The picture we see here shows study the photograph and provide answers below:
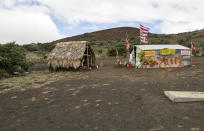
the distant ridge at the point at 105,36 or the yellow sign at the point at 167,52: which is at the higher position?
the distant ridge at the point at 105,36

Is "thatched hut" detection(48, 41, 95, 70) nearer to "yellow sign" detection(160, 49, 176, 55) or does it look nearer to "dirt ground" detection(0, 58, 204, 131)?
"yellow sign" detection(160, 49, 176, 55)

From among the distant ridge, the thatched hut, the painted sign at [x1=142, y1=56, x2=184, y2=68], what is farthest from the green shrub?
the distant ridge

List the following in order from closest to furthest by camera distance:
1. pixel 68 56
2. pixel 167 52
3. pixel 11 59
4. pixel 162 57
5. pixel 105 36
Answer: pixel 11 59
pixel 167 52
pixel 162 57
pixel 68 56
pixel 105 36

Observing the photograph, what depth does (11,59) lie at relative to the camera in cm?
1309

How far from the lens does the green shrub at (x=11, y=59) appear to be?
1236 centimetres

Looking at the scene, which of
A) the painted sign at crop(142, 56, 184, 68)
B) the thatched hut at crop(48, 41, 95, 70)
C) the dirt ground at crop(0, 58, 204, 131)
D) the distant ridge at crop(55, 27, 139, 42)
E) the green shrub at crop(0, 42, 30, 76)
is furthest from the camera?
the distant ridge at crop(55, 27, 139, 42)

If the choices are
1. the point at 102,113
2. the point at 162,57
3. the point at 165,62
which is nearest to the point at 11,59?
the point at 102,113

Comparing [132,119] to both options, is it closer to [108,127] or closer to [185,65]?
[108,127]

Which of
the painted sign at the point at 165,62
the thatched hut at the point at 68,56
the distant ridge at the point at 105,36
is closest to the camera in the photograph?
the thatched hut at the point at 68,56

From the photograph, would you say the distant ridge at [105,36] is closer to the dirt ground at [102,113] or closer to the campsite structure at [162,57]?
the campsite structure at [162,57]

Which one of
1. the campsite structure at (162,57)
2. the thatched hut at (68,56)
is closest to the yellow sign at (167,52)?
the campsite structure at (162,57)

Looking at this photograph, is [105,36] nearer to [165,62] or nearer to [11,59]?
[165,62]

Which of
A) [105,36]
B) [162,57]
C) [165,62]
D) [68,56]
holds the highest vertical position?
[105,36]

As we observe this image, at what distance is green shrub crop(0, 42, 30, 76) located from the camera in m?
12.4
